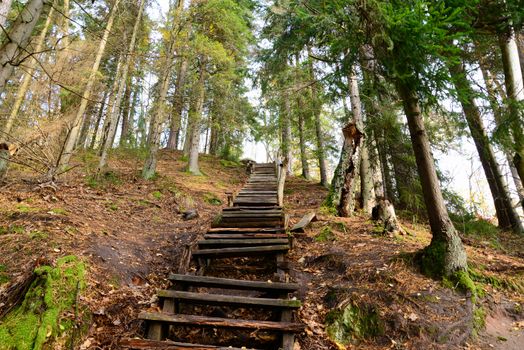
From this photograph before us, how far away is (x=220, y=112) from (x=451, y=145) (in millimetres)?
10918

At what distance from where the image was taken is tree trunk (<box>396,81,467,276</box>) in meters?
4.25

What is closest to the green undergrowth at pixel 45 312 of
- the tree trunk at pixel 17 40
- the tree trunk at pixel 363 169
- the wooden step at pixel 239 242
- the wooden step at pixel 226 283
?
the wooden step at pixel 226 283

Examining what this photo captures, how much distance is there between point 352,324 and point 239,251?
2221mm

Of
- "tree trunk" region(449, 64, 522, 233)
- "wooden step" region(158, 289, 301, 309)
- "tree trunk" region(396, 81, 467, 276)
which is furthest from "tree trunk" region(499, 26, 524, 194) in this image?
"wooden step" region(158, 289, 301, 309)

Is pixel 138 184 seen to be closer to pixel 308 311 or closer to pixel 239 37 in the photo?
pixel 308 311

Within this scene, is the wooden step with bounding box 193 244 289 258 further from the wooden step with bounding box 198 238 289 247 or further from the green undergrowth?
the green undergrowth

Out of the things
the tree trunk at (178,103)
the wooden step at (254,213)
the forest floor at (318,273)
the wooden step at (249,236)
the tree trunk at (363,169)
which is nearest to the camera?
the forest floor at (318,273)

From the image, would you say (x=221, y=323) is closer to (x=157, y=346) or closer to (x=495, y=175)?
(x=157, y=346)

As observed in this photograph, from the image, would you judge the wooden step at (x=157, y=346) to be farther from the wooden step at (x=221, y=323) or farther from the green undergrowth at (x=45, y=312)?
the green undergrowth at (x=45, y=312)

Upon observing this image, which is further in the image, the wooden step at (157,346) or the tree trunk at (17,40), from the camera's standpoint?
the tree trunk at (17,40)

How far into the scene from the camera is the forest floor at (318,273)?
137 inches

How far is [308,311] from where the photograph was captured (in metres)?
3.99

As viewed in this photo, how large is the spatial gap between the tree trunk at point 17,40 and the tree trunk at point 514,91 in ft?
26.2

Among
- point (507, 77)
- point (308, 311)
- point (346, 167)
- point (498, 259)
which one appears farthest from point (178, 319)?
point (507, 77)
